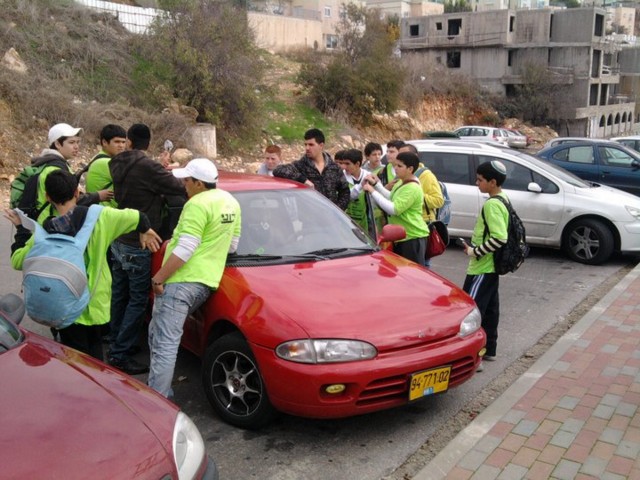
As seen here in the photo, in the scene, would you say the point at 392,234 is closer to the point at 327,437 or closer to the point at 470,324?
the point at 470,324

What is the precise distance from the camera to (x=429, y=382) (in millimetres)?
4219

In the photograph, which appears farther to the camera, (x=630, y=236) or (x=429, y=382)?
(x=630, y=236)

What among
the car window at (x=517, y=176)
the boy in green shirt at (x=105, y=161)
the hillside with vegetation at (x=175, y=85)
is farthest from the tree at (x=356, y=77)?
the boy in green shirt at (x=105, y=161)

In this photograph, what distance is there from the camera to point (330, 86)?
31.4 meters

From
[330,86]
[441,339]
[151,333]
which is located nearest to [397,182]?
[441,339]

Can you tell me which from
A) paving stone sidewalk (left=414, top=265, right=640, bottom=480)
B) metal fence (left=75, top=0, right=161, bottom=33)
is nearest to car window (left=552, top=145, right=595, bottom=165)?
paving stone sidewalk (left=414, top=265, right=640, bottom=480)

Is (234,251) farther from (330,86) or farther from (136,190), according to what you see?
(330,86)

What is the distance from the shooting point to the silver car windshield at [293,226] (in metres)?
5.02

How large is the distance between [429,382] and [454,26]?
59.3 meters

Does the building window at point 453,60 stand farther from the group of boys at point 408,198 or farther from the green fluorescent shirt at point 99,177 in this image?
the green fluorescent shirt at point 99,177

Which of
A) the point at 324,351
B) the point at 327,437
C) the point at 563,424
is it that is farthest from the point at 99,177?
the point at 563,424

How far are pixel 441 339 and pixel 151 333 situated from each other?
77.3 inches

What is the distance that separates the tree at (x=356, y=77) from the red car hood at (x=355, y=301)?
26.9m

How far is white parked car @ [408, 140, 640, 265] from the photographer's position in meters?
9.44
